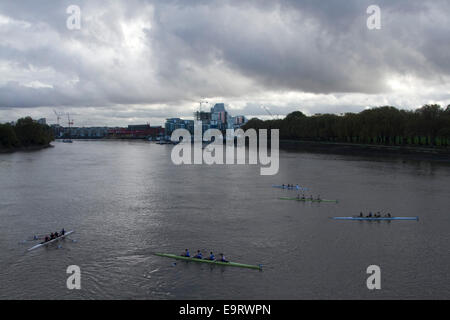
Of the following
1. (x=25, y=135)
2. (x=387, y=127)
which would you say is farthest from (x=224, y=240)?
(x=25, y=135)

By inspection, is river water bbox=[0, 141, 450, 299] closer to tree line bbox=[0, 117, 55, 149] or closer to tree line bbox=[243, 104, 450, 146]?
tree line bbox=[243, 104, 450, 146]

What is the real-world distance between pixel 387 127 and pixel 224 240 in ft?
344

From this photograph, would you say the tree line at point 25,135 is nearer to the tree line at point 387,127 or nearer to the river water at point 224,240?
the river water at point 224,240

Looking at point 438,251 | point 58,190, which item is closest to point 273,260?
point 438,251

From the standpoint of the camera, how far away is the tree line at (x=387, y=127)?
104 m

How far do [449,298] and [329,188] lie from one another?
33.5 metres

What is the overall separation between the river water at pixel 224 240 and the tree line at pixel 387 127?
168 ft

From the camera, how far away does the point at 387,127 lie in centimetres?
12056

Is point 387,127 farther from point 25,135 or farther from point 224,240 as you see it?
point 25,135

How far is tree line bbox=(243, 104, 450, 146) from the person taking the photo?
104 metres

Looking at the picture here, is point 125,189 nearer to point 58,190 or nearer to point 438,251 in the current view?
point 58,190

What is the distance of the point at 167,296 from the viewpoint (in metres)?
21.4

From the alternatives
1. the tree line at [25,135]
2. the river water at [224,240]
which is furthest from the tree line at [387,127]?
the tree line at [25,135]
